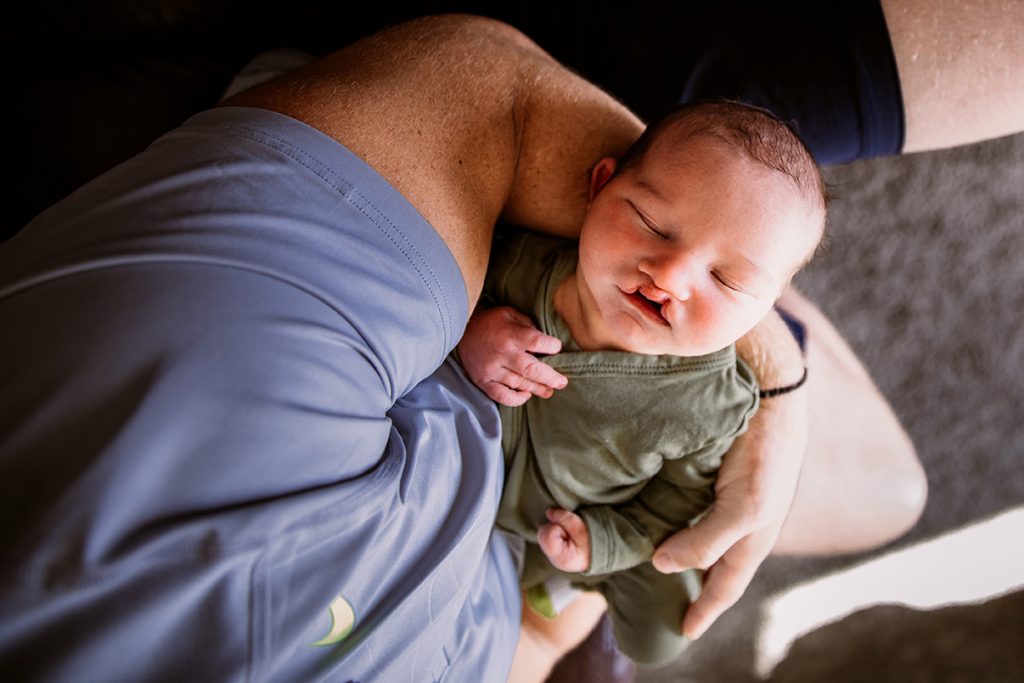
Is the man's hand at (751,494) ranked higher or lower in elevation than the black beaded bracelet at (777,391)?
lower

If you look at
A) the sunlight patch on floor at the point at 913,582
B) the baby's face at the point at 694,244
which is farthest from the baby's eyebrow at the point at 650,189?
the sunlight patch on floor at the point at 913,582

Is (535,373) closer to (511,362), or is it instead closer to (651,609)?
(511,362)

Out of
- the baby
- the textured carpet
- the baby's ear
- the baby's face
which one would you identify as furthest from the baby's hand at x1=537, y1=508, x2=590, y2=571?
the textured carpet

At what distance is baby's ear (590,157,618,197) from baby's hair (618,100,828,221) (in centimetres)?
3

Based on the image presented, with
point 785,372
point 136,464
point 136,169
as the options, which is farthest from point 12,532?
point 785,372

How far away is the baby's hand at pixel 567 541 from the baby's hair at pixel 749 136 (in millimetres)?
465

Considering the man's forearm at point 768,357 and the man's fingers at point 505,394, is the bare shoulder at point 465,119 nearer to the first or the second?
the man's fingers at point 505,394

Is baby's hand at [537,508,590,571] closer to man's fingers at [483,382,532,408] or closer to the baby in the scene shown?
the baby

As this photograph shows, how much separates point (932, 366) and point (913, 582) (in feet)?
1.51

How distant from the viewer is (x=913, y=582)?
1.53 metres

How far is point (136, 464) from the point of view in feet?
1.72

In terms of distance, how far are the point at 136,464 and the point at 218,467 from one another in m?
0.06

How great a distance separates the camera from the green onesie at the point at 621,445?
89cm

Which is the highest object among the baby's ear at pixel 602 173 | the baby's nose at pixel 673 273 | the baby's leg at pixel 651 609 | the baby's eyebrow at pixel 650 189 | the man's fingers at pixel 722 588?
the baby's eyebrow at pixel 650 189
